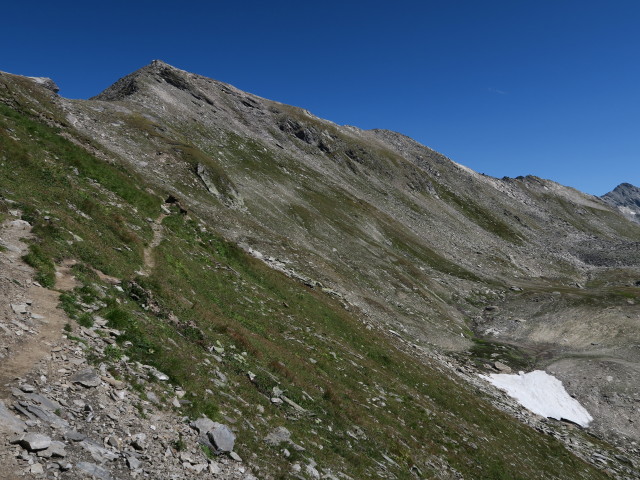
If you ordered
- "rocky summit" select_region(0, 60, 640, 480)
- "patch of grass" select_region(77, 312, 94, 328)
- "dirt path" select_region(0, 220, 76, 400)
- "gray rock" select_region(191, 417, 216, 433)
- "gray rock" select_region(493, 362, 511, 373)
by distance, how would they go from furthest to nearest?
"gray rock" select_region(493, 362, 511, 373)
"patch of grass" select_region(77, 312, 94, 328)
"gray rock" select_region(191, 417, 216, 433)
"rocky summit" select_region(0, 60, 640, 480)
"dirt path" select_region(0, 220, 76, 400)

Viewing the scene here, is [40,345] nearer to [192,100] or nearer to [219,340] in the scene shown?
[219,340]

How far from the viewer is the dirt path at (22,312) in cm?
1029

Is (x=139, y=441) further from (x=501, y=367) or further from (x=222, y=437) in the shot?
(x=501, y=367)

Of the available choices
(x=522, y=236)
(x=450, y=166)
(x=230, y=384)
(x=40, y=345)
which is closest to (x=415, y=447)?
(x=230, y=384)

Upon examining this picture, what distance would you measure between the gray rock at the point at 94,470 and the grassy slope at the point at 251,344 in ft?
11.5

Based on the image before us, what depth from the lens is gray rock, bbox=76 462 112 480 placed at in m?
8.31

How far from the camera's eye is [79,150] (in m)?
32.2

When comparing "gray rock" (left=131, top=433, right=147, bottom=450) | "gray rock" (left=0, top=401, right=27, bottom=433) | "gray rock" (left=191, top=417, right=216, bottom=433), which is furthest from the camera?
"gray rock" (left=191, top=417, right=216, bottom=433)

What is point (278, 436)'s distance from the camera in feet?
45.0

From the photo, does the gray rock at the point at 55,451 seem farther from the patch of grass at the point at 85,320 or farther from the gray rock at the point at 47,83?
the gray rock at the point at 47,83

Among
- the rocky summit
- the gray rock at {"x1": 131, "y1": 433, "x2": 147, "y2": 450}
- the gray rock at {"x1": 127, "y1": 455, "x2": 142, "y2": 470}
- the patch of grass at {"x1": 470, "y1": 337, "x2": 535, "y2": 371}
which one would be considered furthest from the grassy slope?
the patch of grass at {"x1": 470, "y1": 337, "x2": 535, "y2": 371}

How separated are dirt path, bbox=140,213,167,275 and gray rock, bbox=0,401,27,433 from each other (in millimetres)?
12319

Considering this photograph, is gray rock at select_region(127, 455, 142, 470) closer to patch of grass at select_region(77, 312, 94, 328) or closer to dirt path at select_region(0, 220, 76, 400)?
dirt path at select_region(0, 220, 76, 400)

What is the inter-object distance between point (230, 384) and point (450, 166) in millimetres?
176513
